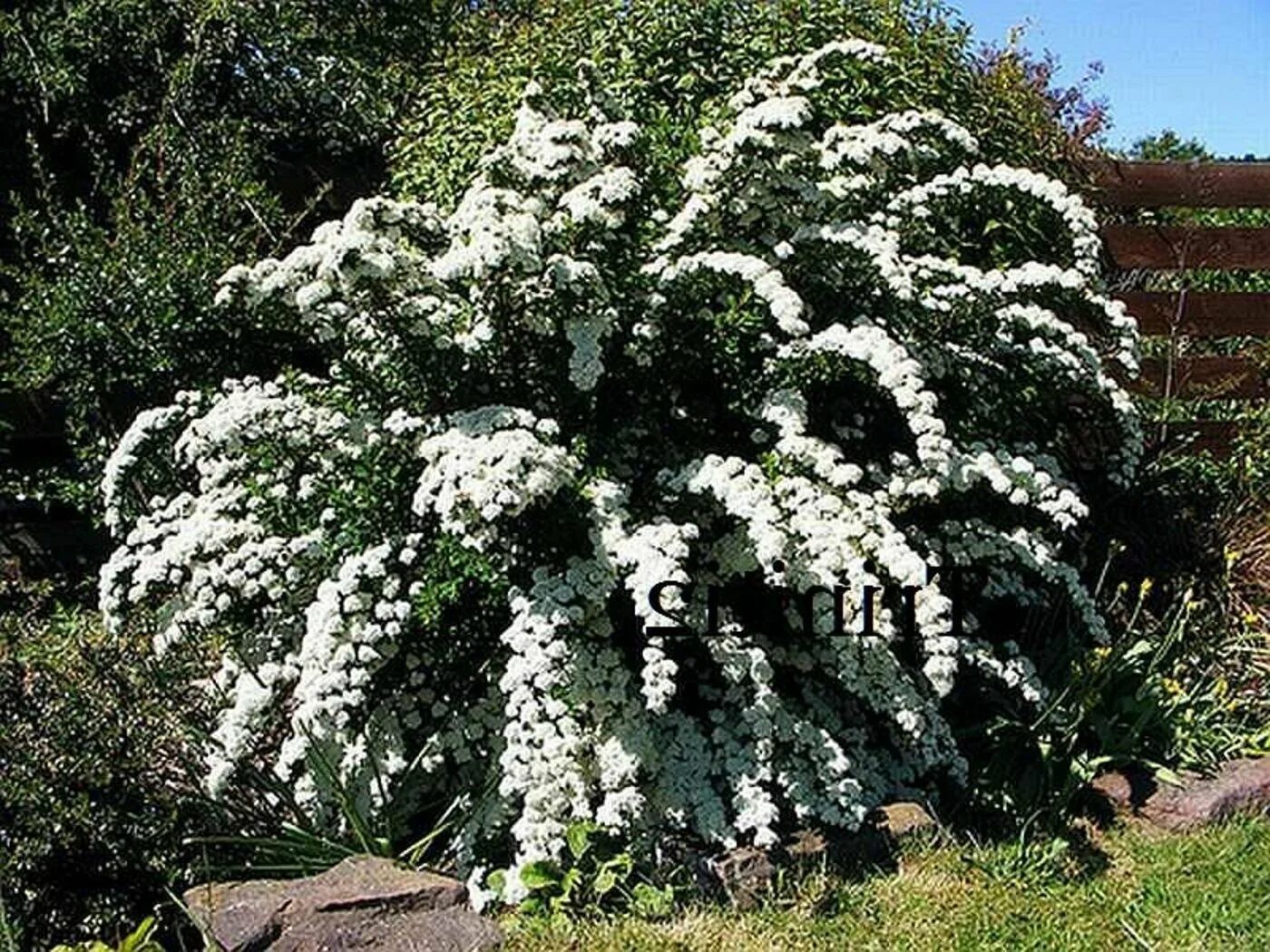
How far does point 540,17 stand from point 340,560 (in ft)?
10.0

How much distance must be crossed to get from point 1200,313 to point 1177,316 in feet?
0.83

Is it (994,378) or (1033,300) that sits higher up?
(1033,300)

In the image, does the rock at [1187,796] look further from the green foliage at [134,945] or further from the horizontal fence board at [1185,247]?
the green foliage at [134,945]

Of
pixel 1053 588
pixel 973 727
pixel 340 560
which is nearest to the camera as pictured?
pixel 340 560

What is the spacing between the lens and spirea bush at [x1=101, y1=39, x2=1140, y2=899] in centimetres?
332

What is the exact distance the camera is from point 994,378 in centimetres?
417

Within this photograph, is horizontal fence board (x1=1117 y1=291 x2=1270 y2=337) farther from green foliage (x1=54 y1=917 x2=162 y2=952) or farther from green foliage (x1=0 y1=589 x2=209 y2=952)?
green foliage (x1=54 y1=917 x2=162 y2=952)

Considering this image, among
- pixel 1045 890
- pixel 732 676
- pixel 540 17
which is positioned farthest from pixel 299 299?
pixel 540 17

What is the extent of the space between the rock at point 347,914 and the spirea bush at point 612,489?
0.21 meters

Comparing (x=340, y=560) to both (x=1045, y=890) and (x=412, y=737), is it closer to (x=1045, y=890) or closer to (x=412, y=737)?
(x=412, y=737)

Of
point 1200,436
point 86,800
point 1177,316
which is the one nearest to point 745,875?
point 86,800

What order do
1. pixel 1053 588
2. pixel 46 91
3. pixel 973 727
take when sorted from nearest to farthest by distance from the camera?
pixel 973 727 < pixel 1053 588 < pixel 46 91

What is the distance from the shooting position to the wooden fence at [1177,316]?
5438 mm

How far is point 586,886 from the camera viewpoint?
3.32m
